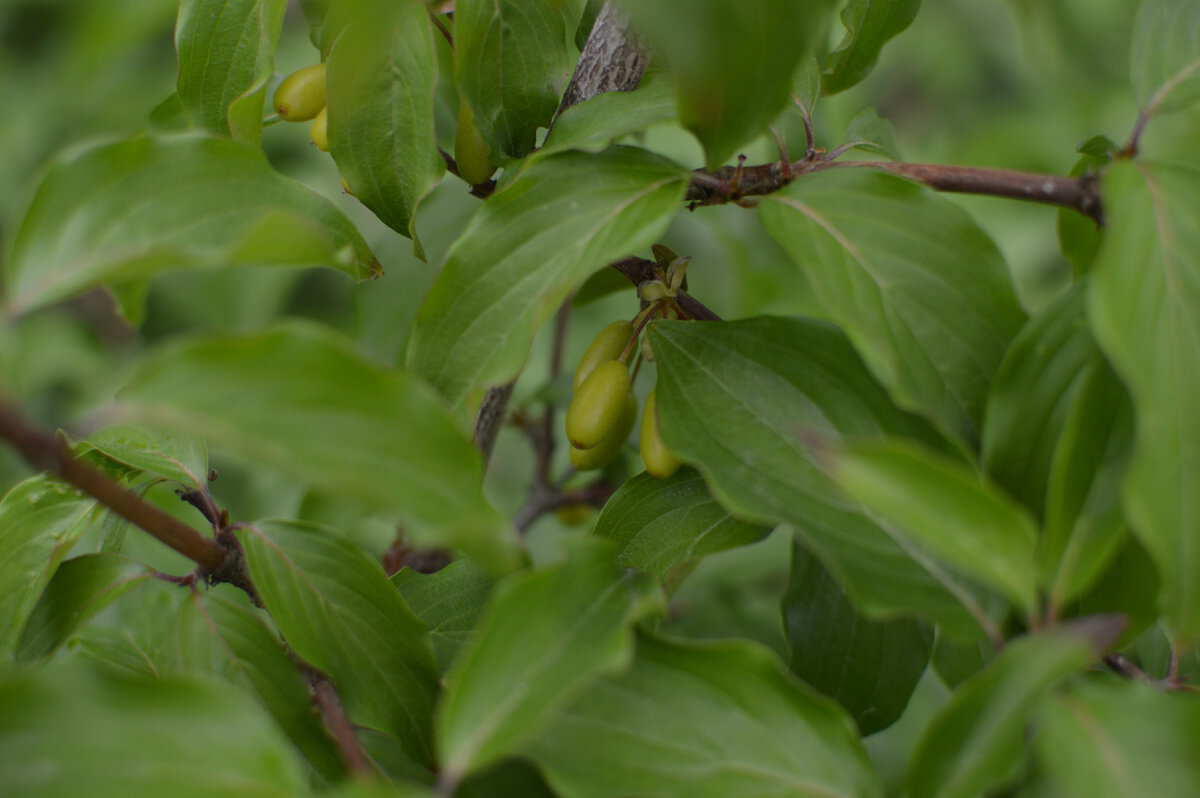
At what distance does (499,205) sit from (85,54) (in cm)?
206

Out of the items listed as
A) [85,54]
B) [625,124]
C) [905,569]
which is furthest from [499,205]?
[85,54]

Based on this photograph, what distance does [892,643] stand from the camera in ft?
2.02

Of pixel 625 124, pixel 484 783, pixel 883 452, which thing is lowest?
pixel 484 783

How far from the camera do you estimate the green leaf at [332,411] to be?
373 millimetres

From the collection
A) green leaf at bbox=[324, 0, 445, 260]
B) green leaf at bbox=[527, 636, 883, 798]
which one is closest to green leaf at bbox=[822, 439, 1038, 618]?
green leaf at bbox=[527, 636, 883, 798]

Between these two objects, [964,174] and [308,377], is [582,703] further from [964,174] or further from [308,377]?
[964,174]

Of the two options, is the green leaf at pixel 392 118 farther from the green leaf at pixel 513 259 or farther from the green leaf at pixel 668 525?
the green leaf at pixel 668 525

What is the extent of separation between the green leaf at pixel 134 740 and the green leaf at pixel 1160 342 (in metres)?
0.37

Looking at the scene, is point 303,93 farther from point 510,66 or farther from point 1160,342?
point 1160,342

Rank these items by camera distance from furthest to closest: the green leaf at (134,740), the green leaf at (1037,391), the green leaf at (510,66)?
the green leaf at (510,66) < the green leaf at (1037,391) < the green leaf at (134,740)

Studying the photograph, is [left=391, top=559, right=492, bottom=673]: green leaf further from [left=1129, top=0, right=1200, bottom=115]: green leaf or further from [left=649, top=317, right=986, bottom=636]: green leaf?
[left=1129, top=0, right=1200, bottom=115]: green leaf

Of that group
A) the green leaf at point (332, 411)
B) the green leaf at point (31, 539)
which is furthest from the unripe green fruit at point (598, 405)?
the green leaf at point (31, 539)

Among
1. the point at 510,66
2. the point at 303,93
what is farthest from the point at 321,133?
the point at 510,66

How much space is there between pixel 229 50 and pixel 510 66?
0.62ft
